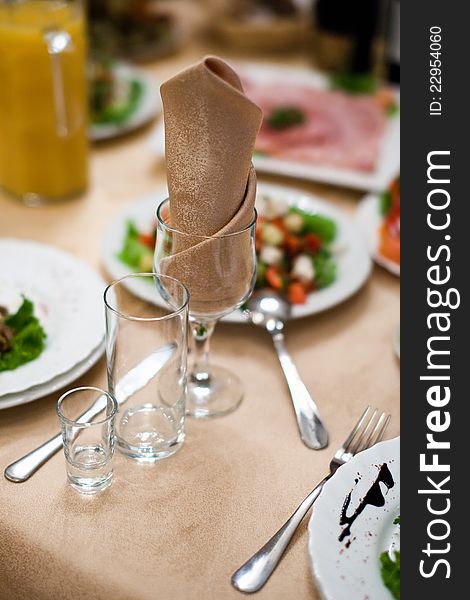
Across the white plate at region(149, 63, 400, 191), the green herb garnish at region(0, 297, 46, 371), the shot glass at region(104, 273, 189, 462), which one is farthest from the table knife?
the white plate at region(149, 63, 400, 191)

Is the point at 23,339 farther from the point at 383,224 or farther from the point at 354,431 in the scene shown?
the point at 383,224

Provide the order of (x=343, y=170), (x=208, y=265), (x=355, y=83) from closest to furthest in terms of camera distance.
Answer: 1. (x=208, y=265)
2. (x=343, y=170)
3. (x=355, y=83)

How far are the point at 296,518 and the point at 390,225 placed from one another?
712 mm

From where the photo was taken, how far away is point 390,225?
1.45m

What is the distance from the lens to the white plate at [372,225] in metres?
1.40

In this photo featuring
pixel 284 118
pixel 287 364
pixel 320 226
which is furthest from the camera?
pixel 284 118

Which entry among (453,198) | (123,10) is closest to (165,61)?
(123,10)

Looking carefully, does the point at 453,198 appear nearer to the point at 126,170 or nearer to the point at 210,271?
the point at 210,271

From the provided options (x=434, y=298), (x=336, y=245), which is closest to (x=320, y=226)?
(x=336, y=245)

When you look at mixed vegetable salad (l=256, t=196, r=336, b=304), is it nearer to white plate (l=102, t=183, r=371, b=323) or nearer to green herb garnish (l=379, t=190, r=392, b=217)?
white plate (l=102, t=183, r=371, b=323)

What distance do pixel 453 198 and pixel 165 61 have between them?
4.62 feet

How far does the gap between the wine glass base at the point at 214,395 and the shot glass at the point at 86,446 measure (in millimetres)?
155

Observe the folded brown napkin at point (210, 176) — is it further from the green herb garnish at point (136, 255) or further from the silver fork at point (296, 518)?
the green herb garnish at point (136, 255)

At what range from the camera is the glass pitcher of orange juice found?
56.1 inches
